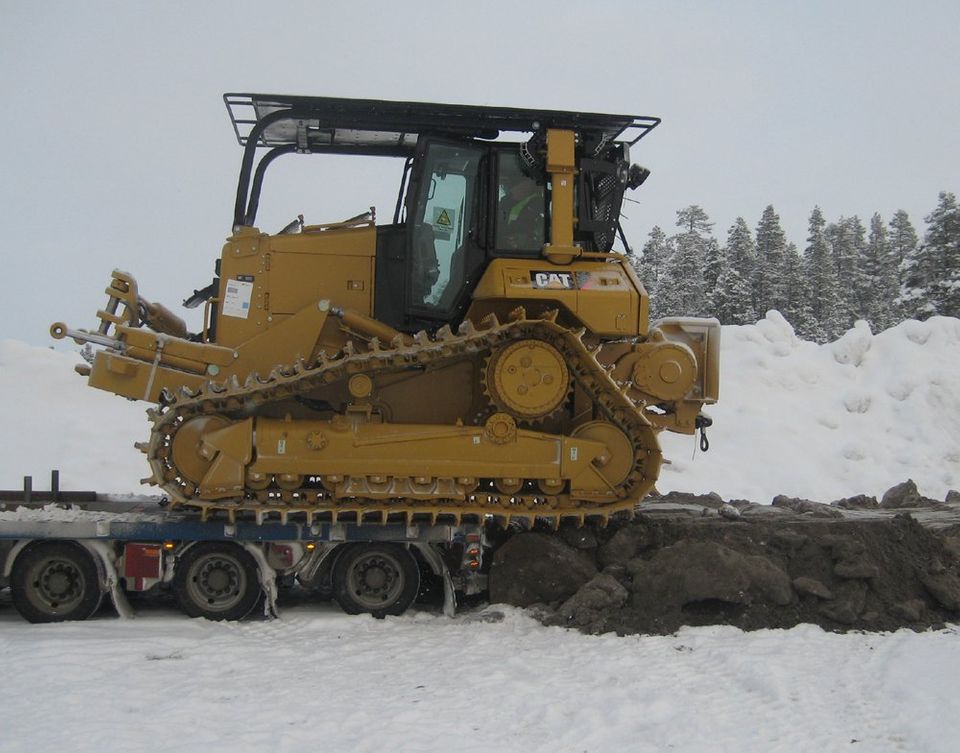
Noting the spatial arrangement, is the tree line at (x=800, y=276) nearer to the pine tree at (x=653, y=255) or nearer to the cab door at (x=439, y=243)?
the pine tree at (x=653, y=255)

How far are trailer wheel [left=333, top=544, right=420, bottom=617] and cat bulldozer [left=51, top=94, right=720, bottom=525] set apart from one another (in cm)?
35

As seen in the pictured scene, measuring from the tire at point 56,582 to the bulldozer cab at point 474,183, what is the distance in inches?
141

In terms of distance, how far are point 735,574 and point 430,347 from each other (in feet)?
11.2

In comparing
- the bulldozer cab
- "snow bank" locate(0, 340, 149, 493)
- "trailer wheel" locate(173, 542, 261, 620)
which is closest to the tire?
"trailer wheel" locate(173, 542, 261, 620)

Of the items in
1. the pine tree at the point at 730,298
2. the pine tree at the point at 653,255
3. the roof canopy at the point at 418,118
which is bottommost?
the roof canopy at the point at 418,118

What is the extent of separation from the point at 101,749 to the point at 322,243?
5.34m

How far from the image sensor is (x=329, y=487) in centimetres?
798

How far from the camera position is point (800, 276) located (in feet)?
155

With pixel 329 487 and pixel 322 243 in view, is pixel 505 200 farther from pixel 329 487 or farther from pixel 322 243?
pixel 329 487

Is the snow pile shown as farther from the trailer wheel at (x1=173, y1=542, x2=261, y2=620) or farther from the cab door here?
the cab door

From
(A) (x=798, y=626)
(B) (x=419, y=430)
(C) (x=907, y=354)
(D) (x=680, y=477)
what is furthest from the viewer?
(C) (x=907, y=354)

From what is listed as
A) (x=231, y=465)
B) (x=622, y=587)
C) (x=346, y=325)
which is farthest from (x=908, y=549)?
(x=231, y=465)

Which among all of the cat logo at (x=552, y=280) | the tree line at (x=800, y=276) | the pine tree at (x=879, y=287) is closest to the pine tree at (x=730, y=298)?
the tree line at (x=800, y=276)

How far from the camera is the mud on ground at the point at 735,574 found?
25.1ft
